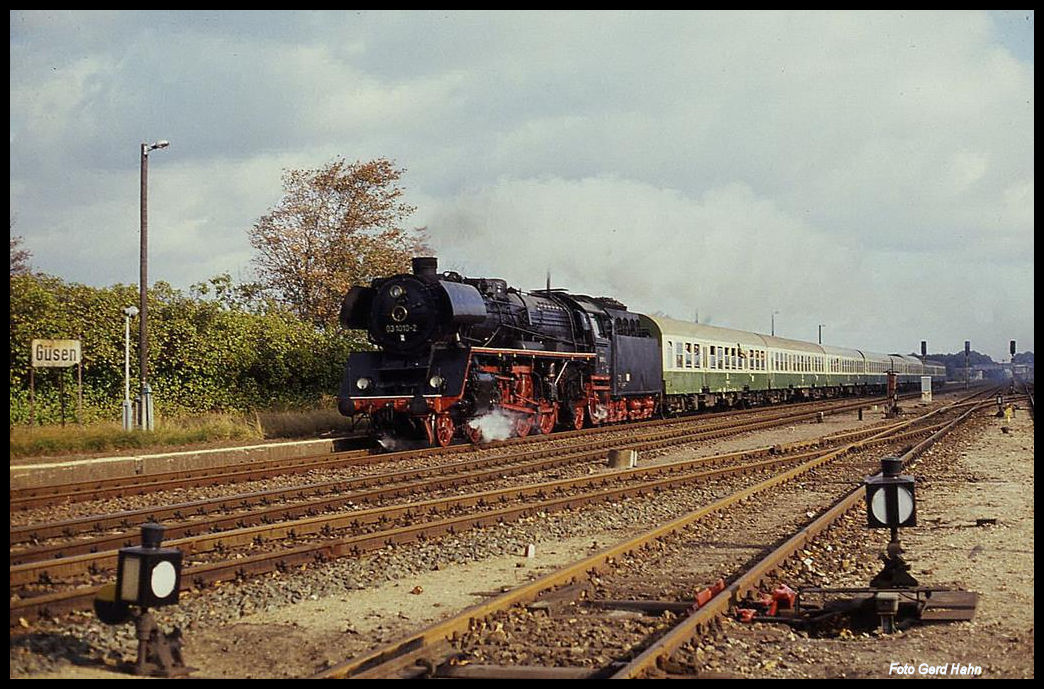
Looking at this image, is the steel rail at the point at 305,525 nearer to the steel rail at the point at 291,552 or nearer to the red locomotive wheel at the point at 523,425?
the steel rail at the point at 291,552

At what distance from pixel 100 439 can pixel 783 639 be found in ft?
49.3

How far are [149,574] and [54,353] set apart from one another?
14521 mm

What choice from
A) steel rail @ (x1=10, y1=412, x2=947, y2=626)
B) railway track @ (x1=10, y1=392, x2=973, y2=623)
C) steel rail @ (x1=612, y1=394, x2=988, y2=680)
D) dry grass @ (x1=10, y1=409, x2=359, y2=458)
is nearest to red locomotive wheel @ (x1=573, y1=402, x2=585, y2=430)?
dry grass @ (x1=10, y1=409, x2=359, y2=458)

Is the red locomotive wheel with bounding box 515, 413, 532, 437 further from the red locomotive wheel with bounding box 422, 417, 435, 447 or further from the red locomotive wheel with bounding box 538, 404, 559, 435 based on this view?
the red locomotive wheel with bounding box 422, 417, 435, 447

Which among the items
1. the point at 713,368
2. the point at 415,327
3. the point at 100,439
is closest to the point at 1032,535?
the point at 415,327

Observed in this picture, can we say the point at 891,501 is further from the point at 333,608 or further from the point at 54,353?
the point at 54,353

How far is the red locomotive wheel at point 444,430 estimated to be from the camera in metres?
20.3

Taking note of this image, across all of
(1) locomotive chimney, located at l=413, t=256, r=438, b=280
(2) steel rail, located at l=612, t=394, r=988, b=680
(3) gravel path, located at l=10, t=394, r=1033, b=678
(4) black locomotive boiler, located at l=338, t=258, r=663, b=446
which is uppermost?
(1) locomotive chimney, located at l=413, t=256, r=438, b=280

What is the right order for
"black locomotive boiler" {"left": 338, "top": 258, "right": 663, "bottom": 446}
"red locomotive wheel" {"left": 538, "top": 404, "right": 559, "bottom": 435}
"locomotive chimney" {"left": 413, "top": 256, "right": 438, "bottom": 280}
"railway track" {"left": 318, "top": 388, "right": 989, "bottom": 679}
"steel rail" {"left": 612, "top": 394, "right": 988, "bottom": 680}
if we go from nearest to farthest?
"steel rail" {"left": 612, "top": 394, "right": 988, "bottom": 680} → "railway track" {"left": 318, "top": 388, "right": 989, "bottom": 679} → "black locomotive boiler" {"left": 338, "top": 258, "right": 663, "bottom": 446} → "locomotive chimney" {"left": 413, "top": 256, "right": 438, "bottom": 280} → "red locomotive wheel" {"left": 538, "top": 404, "right": 559, "bottom": 435}

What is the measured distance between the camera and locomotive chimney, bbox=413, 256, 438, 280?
2095cm

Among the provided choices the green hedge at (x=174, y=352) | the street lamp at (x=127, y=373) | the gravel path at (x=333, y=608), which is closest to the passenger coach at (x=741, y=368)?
the green hedge at (x=174, y=352)

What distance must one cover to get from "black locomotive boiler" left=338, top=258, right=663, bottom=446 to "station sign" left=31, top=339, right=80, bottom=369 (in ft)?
16.2

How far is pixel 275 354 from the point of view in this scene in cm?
2662

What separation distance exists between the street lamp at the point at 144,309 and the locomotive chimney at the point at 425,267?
18.8 ft
